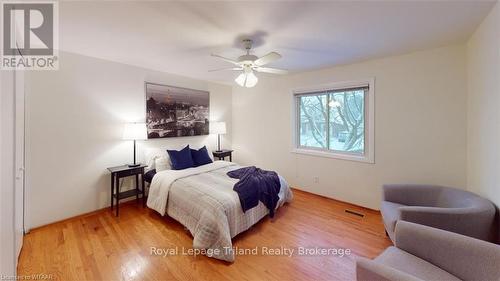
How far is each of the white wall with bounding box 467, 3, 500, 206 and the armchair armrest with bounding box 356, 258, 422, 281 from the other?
1.41 metres

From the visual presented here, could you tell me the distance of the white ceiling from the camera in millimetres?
1675

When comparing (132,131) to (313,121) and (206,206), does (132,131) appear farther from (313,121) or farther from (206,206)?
(313,121)

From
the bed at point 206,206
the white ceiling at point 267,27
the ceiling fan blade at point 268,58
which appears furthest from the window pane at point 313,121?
the ceiling fan blade at point 268,58

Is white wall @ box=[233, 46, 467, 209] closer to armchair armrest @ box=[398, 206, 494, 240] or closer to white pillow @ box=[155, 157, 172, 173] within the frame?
armchair armrest @ box=[398, 206, 494, 240]

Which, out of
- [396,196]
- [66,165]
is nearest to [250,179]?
[396,196]

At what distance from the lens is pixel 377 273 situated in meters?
1.14

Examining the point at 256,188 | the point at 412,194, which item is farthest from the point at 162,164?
the point at 412,194

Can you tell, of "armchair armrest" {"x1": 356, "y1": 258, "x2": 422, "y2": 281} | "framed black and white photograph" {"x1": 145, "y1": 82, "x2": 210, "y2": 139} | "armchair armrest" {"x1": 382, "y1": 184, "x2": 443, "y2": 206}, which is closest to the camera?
"armchair armrest" {"x1": 356, "y1": 258, "x2": 422, "y2": 281}

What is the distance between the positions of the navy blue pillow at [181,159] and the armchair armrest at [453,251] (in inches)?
116

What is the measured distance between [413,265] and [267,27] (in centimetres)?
233

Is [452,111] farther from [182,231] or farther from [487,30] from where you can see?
[182,231]

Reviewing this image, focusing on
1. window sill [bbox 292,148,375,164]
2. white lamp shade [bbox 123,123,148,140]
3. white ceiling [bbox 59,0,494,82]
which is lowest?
window sill [bbox 292,148,375,164]

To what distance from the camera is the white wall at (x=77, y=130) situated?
2484 mm

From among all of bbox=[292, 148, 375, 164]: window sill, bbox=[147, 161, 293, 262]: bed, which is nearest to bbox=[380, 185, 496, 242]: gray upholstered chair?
bbox=[292, 148, 375, 164]: window sill
